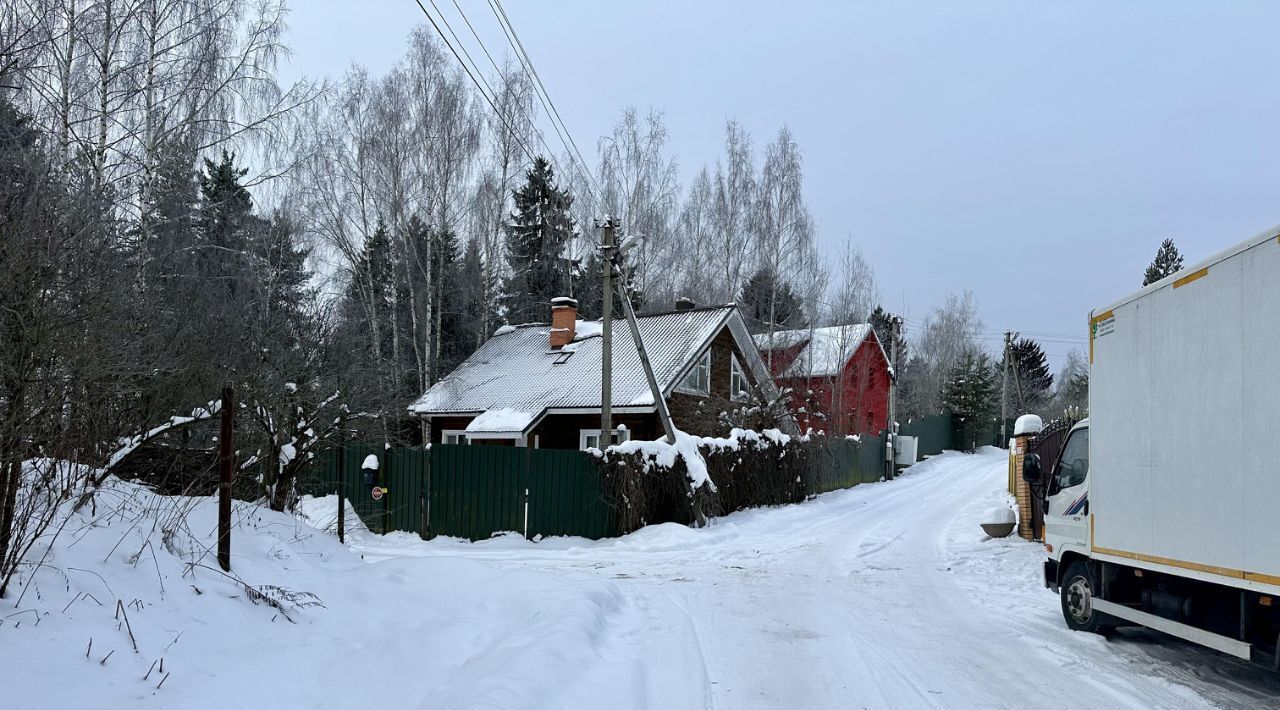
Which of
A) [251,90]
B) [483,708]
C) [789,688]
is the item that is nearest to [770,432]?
[251,90]

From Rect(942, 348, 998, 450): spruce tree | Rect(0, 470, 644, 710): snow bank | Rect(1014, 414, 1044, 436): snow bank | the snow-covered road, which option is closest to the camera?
Rect(0, 470, 644, 710): snow bank

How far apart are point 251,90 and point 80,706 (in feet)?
49.7

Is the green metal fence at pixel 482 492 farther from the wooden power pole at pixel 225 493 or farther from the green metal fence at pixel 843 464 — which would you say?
the green metal fence at pixel 843 464

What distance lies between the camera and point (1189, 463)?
19.5ft

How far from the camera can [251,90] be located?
16.2m

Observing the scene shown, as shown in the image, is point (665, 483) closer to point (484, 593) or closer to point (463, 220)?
point (484, 593)

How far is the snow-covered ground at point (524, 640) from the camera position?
4301mm

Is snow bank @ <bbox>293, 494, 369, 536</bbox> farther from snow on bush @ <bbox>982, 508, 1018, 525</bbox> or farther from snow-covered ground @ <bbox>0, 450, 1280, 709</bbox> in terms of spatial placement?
snow on bush @ <bbox>982, 508, 1018, 525</bbox>

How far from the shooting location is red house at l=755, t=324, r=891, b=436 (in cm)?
3162

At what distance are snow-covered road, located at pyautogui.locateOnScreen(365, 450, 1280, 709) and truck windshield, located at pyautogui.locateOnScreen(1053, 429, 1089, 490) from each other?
142 centimetres

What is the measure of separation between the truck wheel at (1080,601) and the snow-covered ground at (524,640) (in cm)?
17

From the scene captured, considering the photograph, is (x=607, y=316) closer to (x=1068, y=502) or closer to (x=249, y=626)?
(x=1068, y=502)

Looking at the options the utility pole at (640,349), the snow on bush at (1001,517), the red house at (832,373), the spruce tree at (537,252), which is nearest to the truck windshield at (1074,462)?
the snow on bush at (1001,517)

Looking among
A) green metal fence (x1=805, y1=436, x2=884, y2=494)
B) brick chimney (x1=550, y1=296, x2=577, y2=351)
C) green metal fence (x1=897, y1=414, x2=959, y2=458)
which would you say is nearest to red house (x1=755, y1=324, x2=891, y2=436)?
green metal fence (x1=805, y1=436, x2=884, y2=494)
